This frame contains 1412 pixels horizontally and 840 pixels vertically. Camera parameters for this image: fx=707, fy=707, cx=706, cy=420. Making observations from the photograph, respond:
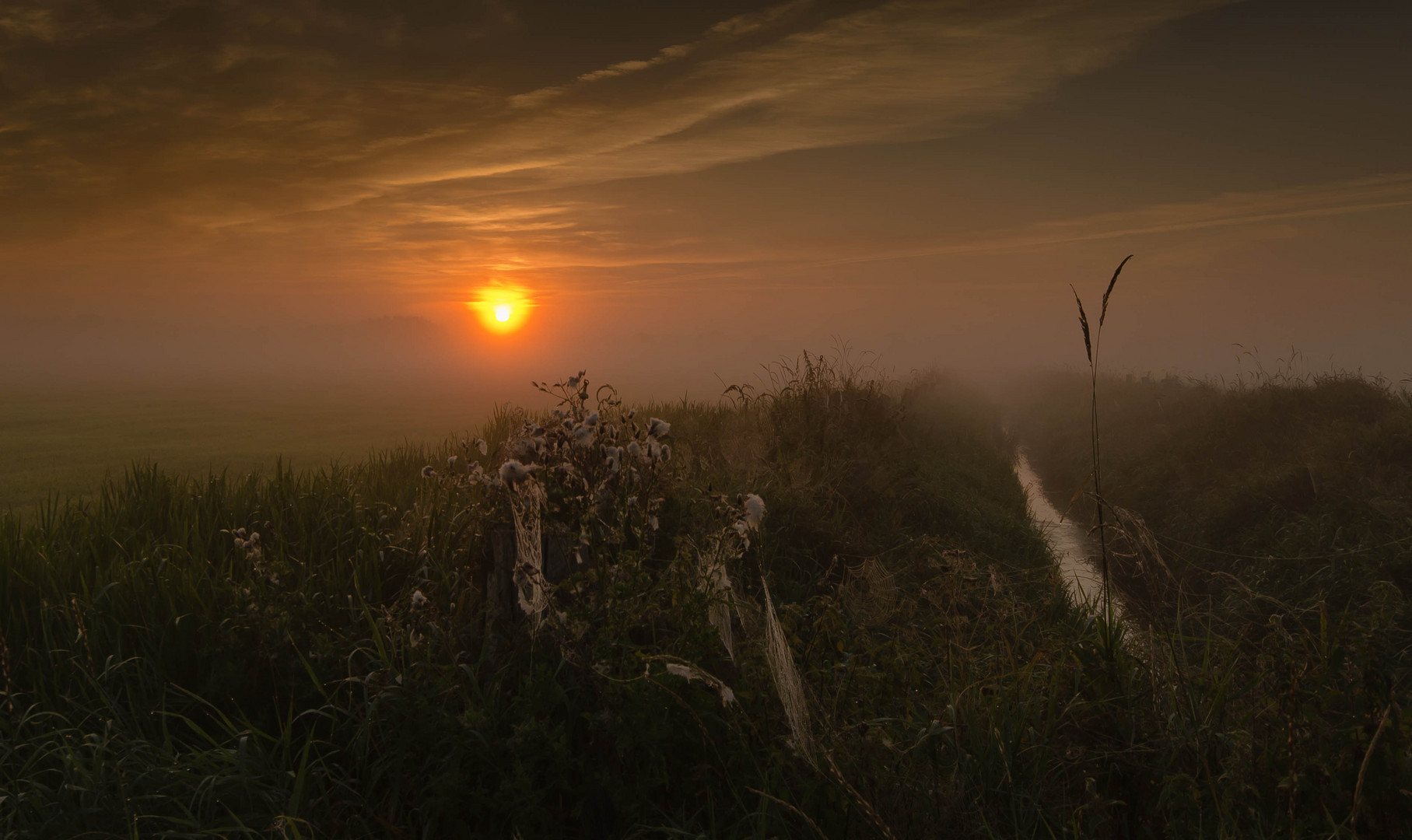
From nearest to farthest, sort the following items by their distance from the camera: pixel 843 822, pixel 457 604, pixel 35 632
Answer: pixel 843 822 → pixel 35 632 → pixel 457 604

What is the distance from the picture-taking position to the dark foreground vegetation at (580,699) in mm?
2605

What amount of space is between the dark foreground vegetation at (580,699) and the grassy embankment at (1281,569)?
0.03 meters

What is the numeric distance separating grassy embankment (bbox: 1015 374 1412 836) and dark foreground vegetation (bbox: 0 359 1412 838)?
3cm

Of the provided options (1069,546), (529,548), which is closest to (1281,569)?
(1069,546)

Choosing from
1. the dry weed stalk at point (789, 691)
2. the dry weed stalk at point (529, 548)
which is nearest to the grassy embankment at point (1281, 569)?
the dry weed stalk at point (789, 691)

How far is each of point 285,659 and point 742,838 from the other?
245 cm

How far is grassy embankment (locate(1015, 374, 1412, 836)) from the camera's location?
246cm

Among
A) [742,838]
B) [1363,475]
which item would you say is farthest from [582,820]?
[1363,475]

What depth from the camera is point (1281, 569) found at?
9031 mm

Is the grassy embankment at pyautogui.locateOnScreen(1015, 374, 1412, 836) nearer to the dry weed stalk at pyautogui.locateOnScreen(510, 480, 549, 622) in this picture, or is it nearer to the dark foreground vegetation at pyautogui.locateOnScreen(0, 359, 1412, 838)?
the dark foreground vegetation at pyautogui.locateOnScreen(0, 359, 1412, 838)

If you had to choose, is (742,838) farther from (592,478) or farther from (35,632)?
(35,632)

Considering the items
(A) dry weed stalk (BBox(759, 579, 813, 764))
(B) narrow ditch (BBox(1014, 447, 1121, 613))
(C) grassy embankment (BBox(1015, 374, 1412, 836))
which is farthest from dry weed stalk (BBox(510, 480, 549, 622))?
(B) narrow ditch (BBox(1014, 447, 1121, 613))

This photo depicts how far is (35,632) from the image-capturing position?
3.77 metres

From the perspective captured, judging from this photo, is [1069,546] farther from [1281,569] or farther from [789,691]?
[789,691]
